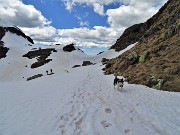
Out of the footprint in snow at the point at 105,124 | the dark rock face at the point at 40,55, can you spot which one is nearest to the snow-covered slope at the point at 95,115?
the footprint in snow at the point at 105,124

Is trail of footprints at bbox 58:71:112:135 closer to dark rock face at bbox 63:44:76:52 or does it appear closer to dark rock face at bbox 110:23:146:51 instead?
dark rock face at bbox 63:44:76:52

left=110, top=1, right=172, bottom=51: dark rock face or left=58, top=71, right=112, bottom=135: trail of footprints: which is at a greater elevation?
left=110, top=1, right=172, bottom=51: dark rock face

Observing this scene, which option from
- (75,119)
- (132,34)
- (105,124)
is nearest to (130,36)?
(132,34)

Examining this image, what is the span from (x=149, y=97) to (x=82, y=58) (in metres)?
69.6

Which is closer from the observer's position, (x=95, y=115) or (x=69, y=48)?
(x=95, y=115)

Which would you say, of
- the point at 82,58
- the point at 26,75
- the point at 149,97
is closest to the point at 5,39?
the point at 82,58

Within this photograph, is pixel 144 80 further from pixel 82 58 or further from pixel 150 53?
pixel 82 58

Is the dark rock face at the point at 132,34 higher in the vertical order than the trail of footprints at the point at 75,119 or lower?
higher

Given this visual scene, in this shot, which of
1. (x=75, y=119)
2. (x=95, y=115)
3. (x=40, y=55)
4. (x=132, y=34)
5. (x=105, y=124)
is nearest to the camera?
(x=105, y=124)

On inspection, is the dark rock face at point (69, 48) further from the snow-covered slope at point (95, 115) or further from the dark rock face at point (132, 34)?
the snow-covered slope at point (95, 115)

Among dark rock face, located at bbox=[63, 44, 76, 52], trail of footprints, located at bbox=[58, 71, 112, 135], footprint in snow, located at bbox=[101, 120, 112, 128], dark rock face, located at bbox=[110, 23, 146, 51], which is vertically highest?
dark rock face, located at bbox=[110, 23, 146, 51]

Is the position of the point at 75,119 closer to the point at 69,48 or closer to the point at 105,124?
the point at 105,124

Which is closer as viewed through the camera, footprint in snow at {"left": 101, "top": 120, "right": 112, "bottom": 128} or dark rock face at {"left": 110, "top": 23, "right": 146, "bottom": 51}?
footprint in snow at {"left": 101, "top": 120, "right": 112, "bottom": 128}

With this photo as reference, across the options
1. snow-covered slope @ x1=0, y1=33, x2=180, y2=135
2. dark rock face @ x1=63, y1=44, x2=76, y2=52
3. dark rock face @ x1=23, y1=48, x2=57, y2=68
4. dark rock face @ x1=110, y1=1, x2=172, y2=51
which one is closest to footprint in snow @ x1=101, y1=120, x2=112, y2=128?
snow-covered slope @ x1=0, y1=33, x2=180, y2=135
